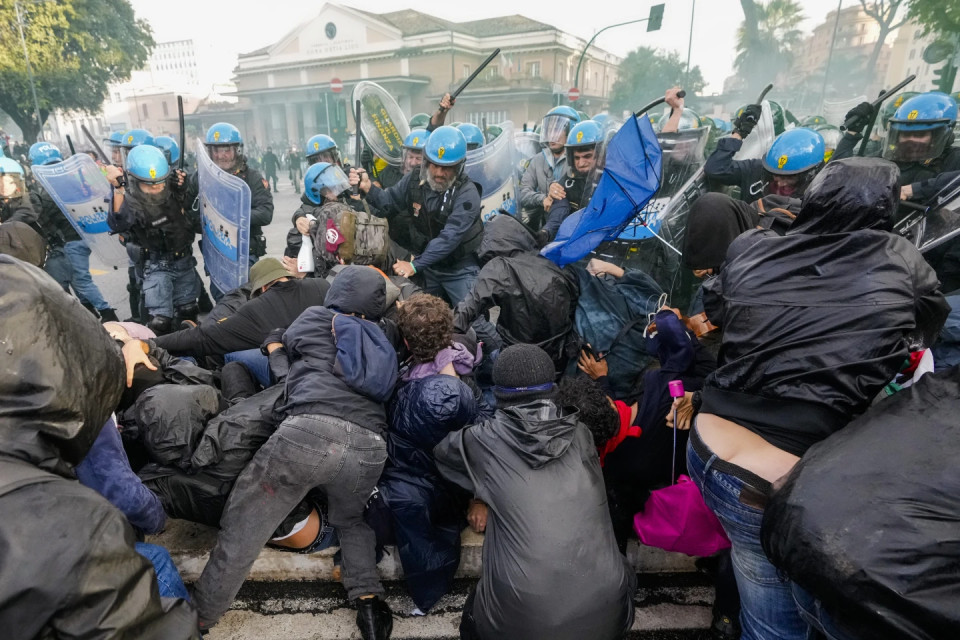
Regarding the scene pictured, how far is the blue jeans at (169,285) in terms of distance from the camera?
4.26 meters

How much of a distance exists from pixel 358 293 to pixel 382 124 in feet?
14.2

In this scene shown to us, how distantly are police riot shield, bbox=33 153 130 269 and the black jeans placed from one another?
4.04 m

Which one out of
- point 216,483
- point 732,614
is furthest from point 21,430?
point 732,614

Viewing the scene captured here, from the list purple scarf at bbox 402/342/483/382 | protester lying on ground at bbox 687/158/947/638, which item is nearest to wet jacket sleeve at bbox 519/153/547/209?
purple scarf at bbox 402/342/483/382

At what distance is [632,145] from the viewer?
2652 millimetres

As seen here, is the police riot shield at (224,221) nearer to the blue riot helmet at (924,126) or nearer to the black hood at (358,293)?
the black hood at (358,293)

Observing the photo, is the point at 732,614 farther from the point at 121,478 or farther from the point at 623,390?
the point at 121,478

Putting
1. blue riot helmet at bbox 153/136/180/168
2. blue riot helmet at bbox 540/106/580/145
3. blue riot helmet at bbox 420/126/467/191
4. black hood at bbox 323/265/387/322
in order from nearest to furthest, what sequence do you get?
black hood at bbox 323/265/387/322 < blue riot helmet at bbox 420/126/467/191 < blue riot helmet at bbox 540/106/580/145 < blue riot helmet at bbox 153/136/180/168

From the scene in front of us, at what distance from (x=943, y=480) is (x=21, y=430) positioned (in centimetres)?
187

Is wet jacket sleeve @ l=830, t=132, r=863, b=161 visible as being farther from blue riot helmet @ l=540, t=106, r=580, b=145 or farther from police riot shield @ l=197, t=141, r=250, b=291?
police riot shield @ l=197, t=141, r=250, b=291

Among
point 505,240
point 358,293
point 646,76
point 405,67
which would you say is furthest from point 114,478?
point 646,76

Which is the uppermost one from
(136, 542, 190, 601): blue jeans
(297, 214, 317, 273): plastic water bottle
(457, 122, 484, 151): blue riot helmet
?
(457, 122, 484, 151): blue riot helmet

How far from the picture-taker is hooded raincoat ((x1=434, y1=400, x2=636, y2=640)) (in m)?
1.60

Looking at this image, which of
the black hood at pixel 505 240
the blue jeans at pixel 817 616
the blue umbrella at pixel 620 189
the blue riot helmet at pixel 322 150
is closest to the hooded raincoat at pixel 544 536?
the blue jeans at pixel 817 616
